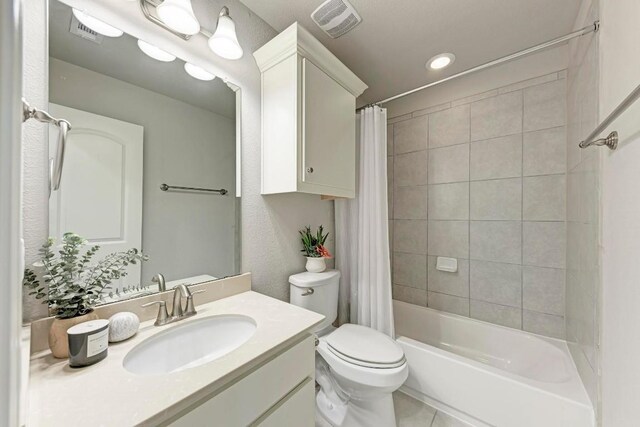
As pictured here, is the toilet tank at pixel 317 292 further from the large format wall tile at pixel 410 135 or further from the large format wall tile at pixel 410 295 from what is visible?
the large format wall tile at pixel 410 135

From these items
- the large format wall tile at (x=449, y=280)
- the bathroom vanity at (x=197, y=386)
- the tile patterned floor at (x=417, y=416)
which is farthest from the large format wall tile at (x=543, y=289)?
Result: the bathroom vanity at (x=197, y=386)

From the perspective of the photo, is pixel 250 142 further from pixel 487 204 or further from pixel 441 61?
pixel 487 204

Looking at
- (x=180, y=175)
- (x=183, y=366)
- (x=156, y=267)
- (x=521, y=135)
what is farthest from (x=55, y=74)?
(x=521, y=135)

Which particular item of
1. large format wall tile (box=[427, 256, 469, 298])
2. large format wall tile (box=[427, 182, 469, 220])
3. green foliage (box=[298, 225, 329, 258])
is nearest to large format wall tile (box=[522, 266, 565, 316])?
large format wall tile (box=[427, 256, 469, 298])

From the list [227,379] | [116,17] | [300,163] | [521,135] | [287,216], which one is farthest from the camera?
[521,135]

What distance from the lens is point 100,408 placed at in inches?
20.0

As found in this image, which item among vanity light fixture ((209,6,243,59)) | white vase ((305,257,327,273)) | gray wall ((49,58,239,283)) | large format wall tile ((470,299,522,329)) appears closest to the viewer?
gray wall ((49,58,239,283))

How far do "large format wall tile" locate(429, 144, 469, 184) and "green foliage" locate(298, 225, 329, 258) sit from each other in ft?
3.88

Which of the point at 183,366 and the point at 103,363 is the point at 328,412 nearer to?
Result: the point at 183,366

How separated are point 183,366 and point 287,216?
2.89 ft

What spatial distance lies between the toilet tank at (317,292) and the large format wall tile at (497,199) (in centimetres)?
124

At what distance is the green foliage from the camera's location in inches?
61.4

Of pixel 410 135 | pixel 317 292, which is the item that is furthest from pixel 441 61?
pixel 317 292

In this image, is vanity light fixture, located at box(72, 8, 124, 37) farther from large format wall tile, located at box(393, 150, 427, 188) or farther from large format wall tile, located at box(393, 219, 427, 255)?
large format wall tile, located at box(393, 219, 427, 255)
